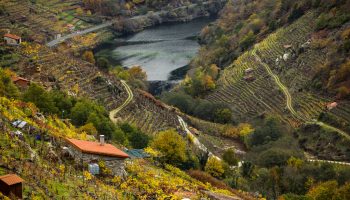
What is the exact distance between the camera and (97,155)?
24969mm

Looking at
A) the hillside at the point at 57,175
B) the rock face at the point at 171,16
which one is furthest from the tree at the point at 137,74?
the hillside at the point at 57,175

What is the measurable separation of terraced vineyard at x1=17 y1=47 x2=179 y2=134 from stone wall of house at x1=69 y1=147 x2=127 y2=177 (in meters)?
28.6

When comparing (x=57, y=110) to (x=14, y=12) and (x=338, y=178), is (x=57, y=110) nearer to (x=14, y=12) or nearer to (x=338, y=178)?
(x=338, y=178)

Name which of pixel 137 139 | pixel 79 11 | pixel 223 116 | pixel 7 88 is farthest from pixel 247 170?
pixel 79 11

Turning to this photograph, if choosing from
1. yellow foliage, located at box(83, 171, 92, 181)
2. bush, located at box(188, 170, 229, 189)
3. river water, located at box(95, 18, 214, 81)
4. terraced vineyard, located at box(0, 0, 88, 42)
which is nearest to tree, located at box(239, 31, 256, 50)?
river water, located at box(95, 18, 214, 81)

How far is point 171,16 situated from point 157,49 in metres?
38.4

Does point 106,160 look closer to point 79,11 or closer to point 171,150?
point 171,150

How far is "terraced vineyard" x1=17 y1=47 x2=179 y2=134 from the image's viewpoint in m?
57.5

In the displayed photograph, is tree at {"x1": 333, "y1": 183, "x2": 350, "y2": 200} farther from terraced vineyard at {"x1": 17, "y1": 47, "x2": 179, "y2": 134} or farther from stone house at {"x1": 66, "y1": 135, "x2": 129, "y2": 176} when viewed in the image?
terraced vineyard at {"x1": 17, "y1": 47, "x2": 179, "y2": 134}

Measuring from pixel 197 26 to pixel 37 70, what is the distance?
330 ft

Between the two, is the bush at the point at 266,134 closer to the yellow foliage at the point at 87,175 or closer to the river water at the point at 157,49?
the river water at the point at 157,49

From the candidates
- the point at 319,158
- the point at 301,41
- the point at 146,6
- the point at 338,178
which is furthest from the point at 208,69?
the point at 146,6

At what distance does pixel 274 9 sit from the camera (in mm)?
113500

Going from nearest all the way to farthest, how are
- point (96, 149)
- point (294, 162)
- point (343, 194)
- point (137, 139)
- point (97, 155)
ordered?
1. point (97, 155)
2. point (96, 149)
3. point (343, 194)
4. point (137, 139)
5. point (294, 162)
